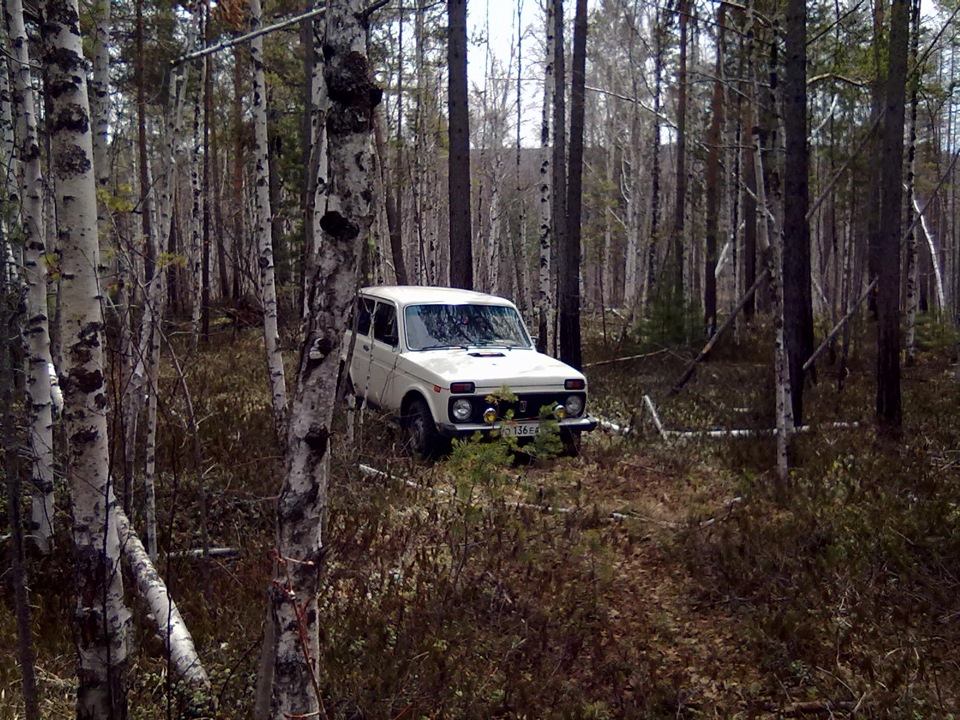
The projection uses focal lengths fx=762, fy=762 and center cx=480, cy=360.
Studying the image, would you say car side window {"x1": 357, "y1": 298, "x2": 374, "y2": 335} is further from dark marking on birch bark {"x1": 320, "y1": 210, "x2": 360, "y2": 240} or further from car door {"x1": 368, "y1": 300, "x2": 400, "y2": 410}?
dark marking on birch bark {"x1": 320, "y1": 210, "x2": 360, "y2": 240}

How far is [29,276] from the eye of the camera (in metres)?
5.31

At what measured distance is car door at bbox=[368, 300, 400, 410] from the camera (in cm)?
934

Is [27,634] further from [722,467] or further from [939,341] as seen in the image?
[939,341]

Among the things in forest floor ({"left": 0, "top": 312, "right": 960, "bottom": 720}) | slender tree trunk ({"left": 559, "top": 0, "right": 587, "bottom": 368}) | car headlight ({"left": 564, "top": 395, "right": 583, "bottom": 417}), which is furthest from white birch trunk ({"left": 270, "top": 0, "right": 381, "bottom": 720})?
slender tree trunk ({"left": 559, "top": 0, "right": 587, "bottom": 368})

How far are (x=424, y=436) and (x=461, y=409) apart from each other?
587 mm

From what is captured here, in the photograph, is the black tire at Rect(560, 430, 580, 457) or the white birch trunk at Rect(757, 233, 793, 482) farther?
the black tire at Rect(560, 430, 580, 457)

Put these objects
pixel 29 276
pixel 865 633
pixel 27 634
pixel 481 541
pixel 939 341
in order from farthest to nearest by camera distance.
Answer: pixel 939 341, pixel 481 541, pixel 29 276, pixel 865 633, pixel 27 634

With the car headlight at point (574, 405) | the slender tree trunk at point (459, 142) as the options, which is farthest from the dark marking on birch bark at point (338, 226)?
the slender tree trunk at point (459, 142)

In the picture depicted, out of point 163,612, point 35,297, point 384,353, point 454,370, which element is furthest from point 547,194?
point 163,612

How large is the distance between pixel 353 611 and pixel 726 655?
7.93ft

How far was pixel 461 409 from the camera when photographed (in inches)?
322

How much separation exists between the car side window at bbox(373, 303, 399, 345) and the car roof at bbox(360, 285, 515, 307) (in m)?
0.14

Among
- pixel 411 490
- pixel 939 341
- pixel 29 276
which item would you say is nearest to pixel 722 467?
pixel 411 490

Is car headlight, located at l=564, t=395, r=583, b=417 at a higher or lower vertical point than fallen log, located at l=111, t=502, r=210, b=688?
higher
